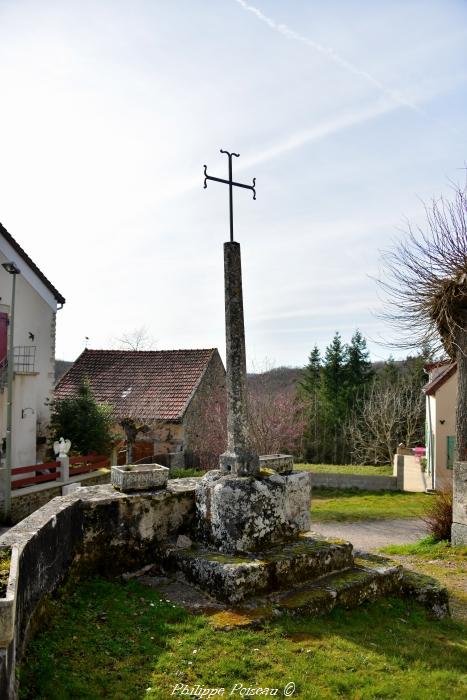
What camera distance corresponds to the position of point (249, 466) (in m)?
6.08

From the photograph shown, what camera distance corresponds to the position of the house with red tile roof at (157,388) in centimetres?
2217

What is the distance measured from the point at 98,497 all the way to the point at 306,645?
266 centimetres

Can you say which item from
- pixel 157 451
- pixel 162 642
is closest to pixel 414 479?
pixel 157 451

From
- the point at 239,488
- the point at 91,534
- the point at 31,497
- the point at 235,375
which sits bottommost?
the point at 31,497

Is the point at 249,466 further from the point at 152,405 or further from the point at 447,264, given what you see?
the point at 152,405

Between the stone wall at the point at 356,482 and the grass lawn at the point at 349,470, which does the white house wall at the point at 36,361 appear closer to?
the stone wall at the point at 356,482

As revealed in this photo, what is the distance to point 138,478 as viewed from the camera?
6.31 m

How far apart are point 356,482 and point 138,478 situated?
52.5 ft

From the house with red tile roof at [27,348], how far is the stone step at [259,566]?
1078cm

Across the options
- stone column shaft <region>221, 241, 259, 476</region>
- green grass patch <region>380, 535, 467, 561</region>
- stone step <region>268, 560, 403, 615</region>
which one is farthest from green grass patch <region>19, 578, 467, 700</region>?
green grass patch <region>380, 535, 467, 561</region>

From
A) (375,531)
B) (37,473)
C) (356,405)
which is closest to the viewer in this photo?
(375,531)

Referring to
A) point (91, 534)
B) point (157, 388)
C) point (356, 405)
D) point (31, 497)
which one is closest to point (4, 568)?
point (91, 534)

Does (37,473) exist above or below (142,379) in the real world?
below

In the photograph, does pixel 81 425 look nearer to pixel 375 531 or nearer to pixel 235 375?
pixel 375 531
